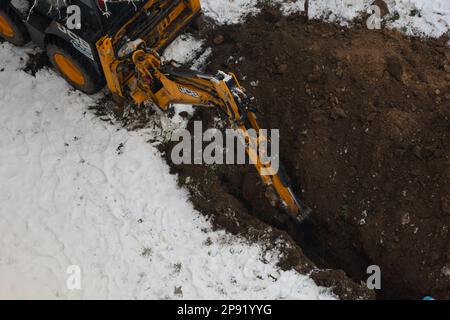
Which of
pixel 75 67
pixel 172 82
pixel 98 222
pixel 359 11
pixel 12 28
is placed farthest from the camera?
pixel 359 11

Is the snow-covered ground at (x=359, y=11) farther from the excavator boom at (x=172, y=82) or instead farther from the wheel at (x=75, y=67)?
the wheel at (x=75, y=67)

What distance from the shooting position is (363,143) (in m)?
8.39

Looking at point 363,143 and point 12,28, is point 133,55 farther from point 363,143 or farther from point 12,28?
point 363,143

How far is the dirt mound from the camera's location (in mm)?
7902

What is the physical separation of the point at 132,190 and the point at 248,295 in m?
2.41

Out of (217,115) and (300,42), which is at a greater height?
(300,42)

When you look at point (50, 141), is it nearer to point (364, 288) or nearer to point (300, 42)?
point (300, 42)

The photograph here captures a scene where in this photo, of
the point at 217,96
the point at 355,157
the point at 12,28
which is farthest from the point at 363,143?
the point at 12,28

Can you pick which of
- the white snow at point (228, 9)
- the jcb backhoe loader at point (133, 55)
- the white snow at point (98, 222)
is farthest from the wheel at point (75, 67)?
the white snow at point (228, 9)

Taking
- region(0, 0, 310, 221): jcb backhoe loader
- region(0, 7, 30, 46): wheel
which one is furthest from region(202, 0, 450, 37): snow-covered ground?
region(0, 7, 30, 46): wheel

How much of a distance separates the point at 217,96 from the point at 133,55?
4.78 feet

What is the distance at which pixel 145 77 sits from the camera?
8.15m

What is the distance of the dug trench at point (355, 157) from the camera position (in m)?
7.91
